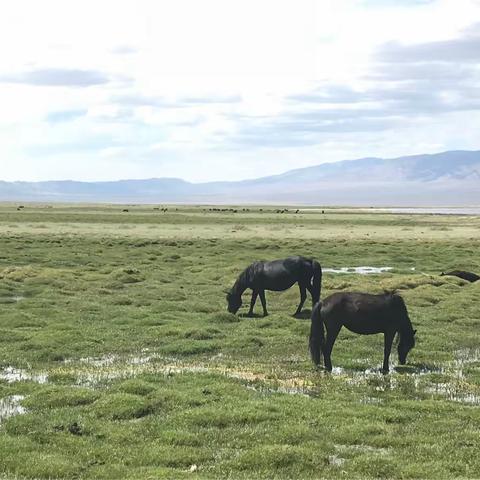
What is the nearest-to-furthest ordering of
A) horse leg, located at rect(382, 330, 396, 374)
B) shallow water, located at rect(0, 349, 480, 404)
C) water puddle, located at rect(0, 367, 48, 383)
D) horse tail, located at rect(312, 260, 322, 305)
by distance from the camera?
shallow water, located at rect(0, 349, 480, 404) < water puddle, located at rect(0, 367, 48, 383) < horse leg, located at rect(382, 330, 396, 374) < horse tail, located at rect(312, 260, 322, 305)

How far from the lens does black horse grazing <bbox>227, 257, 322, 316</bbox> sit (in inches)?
1000

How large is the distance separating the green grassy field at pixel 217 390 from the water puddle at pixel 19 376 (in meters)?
0.10

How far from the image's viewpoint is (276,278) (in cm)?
2559

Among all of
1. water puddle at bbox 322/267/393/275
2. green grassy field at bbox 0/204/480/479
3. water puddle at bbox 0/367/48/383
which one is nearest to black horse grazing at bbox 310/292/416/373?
green grassy field at bbox 0/204/480/479

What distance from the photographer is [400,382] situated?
615 inches

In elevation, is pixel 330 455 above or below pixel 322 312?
below

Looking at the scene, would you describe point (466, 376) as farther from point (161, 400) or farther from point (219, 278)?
point (219, 278)

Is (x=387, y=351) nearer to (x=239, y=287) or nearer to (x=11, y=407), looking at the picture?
(x=11, y=407)

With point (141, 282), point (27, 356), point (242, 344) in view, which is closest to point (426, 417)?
point (242, 344)

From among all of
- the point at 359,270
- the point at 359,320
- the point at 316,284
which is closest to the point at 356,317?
the point at 359,320

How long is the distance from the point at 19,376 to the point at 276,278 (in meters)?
11.6

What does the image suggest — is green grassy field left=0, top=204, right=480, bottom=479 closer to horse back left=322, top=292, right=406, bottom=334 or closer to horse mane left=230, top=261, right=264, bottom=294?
horse mane left=230, top=261, right=264, bottom=294

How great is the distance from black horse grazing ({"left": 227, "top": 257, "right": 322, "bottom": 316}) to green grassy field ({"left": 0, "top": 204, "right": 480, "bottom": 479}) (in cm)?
84

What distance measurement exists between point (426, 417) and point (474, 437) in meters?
1.38
